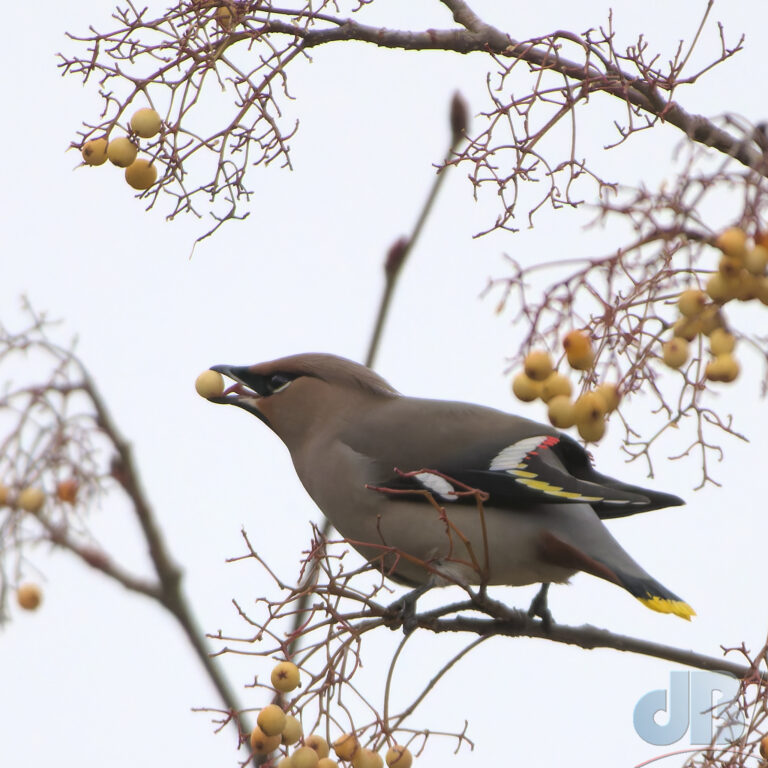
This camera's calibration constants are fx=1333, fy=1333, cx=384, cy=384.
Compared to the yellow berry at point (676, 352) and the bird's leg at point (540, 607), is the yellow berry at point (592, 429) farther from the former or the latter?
the bird's leg at point (540, 607)

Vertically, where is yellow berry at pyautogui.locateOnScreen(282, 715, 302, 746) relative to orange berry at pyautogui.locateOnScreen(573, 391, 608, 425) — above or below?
below

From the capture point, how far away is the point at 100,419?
3.72m

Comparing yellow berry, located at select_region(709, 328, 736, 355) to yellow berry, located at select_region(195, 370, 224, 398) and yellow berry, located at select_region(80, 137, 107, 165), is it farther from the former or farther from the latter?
yellow berry, located at select_region(195, 370, 224, 398)

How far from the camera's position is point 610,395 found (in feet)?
7.63

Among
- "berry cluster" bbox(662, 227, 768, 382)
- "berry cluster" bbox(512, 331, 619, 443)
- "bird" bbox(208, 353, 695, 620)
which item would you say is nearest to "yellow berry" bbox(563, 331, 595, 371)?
"berry cluster" bbox(512, 331, 619, 443)

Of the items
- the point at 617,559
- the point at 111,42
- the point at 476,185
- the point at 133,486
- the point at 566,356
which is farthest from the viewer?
the point at 133,486

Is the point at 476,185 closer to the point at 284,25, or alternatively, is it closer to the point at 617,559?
the point at 284,25

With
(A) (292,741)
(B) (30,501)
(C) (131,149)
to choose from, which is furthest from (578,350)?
(B) (30,501)

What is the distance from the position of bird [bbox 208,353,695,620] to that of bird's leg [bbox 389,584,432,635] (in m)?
0.04

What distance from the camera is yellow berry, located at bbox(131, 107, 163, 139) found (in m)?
2.70

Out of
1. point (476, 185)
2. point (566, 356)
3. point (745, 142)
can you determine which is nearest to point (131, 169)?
point (476, 185)

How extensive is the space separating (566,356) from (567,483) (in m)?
0.95

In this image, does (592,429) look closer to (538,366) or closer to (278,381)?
(538,366)

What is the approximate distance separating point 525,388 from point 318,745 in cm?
81
